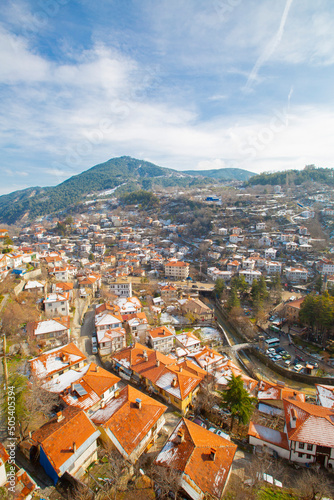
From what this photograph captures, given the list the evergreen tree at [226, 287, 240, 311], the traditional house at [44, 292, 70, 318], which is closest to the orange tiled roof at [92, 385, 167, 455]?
the traditional house at [44, 292, 70, 318]

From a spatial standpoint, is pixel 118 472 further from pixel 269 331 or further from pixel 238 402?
pixel 269 331

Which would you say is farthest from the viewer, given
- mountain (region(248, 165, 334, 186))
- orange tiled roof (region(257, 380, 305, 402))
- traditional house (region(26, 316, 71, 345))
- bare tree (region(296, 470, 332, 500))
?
mountain (region(248, 165, 334, 186))

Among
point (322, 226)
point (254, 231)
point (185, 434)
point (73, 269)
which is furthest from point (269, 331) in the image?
point (322, 226)

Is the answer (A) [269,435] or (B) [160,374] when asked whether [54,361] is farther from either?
(A) [269,435]

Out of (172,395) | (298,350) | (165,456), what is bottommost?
(298,350)

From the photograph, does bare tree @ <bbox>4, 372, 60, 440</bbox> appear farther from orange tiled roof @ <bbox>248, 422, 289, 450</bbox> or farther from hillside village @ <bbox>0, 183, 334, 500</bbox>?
orange tiled roof @ <bbox>248, 422, 289, 450</bbox>

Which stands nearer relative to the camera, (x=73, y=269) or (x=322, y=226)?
(x=73, y=269)
